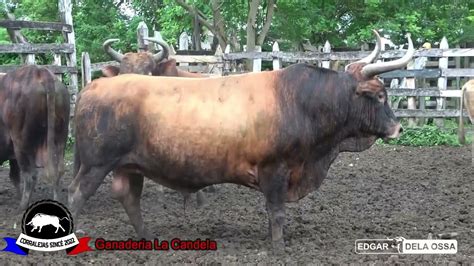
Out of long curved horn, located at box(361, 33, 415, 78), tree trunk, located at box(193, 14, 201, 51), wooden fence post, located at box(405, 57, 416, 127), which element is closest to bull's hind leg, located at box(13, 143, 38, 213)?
long curved horn, located at box(361, 33, 415, 78)

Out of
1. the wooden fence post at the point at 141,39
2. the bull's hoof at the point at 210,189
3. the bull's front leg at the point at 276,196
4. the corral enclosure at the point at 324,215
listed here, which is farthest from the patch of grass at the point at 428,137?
the bull's front leg at the point at 276,196

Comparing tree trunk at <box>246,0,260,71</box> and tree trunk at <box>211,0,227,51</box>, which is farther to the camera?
tree trunk at <box>211,0,227,51</box>

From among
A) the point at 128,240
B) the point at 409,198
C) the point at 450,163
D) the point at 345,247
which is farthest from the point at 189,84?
the point at 450,163

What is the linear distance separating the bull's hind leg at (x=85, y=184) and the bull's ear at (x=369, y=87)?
93.4 inches

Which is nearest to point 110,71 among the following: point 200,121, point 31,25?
point 200,121

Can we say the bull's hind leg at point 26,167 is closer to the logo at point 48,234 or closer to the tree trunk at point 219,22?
the logo at point 48,234

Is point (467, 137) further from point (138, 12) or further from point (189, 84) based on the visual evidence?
point (138, 12)

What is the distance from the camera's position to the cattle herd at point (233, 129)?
18.1 ft

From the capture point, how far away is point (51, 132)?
714 centimetres

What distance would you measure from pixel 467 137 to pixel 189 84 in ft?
30.8

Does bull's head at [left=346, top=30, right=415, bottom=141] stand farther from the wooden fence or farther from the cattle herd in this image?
the wooden fence

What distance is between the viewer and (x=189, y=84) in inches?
230

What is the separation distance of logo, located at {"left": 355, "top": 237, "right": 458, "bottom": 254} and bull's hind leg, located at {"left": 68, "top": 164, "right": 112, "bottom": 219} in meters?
2.38

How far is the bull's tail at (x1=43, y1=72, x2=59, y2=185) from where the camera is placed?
7.16m
